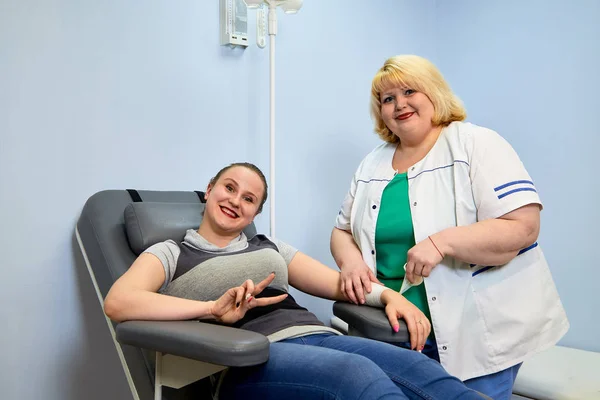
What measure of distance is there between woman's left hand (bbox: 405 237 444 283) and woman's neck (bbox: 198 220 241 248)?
500 mm

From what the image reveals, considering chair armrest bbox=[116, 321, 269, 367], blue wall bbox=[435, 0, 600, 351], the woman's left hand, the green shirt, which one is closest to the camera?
chair armrest bbox=[116, 321, 269, 367]

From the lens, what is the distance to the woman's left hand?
1564 mm

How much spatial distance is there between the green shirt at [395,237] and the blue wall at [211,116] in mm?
650

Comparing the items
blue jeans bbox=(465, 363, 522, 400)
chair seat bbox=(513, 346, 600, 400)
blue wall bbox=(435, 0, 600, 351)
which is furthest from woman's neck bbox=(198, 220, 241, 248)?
blue wall bbox=(435, 0, 600, 351)

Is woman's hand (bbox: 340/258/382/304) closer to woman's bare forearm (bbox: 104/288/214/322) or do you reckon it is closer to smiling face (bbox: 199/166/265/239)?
smiling face (bbox: 199/166/265/239)

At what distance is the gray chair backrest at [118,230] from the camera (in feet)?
5.04

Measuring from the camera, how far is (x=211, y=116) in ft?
7.06

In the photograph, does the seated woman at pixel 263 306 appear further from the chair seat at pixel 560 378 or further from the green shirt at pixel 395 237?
the chair seat at pixel 560 378

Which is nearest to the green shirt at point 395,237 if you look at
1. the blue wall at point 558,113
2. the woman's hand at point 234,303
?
the woman's hand at point 234,303

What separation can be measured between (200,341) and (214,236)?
1.89ft

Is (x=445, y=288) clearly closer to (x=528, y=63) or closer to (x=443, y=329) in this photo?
(x=443, y=329)

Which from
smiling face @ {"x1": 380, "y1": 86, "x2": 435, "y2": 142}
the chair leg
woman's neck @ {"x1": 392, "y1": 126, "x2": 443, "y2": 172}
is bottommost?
the chair leg

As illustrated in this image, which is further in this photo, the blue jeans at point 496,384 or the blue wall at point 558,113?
the blue wall at point 558,113

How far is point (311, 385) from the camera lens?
1.17 meters
